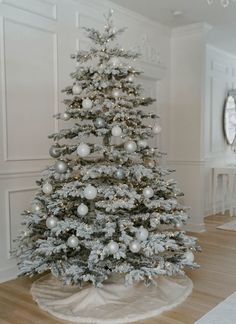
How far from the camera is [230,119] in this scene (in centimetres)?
632

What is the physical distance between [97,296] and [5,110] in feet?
5.56

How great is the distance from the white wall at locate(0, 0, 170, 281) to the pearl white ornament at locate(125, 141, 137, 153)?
1.03m

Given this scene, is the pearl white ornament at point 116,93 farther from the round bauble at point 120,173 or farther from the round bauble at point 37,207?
the round bauble at point 37,207

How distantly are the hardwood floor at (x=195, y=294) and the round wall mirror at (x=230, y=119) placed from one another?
276cm

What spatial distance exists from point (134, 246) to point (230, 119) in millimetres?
A: 4465

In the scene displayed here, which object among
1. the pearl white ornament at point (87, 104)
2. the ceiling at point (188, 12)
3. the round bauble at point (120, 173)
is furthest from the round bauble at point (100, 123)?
the ceiling at point (188, 12)

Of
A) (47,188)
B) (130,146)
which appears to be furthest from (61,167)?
(130,146)

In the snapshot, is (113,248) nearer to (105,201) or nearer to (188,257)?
(105,201)

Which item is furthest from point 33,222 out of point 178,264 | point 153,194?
point 178,264

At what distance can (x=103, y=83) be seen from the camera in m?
2.67

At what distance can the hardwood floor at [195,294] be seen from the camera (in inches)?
93.5

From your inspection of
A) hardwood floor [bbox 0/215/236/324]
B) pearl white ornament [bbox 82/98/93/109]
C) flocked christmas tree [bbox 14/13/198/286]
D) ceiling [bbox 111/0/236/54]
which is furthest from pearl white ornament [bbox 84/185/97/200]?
ceiling [bbox 111/0/236/54]

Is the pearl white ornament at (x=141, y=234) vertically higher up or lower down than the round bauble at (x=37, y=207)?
lower down

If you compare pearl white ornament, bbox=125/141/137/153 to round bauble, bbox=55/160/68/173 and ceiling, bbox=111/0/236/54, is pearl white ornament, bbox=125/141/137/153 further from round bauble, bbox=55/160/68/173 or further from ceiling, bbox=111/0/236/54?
ceiling, bbox=111/0/236/54
